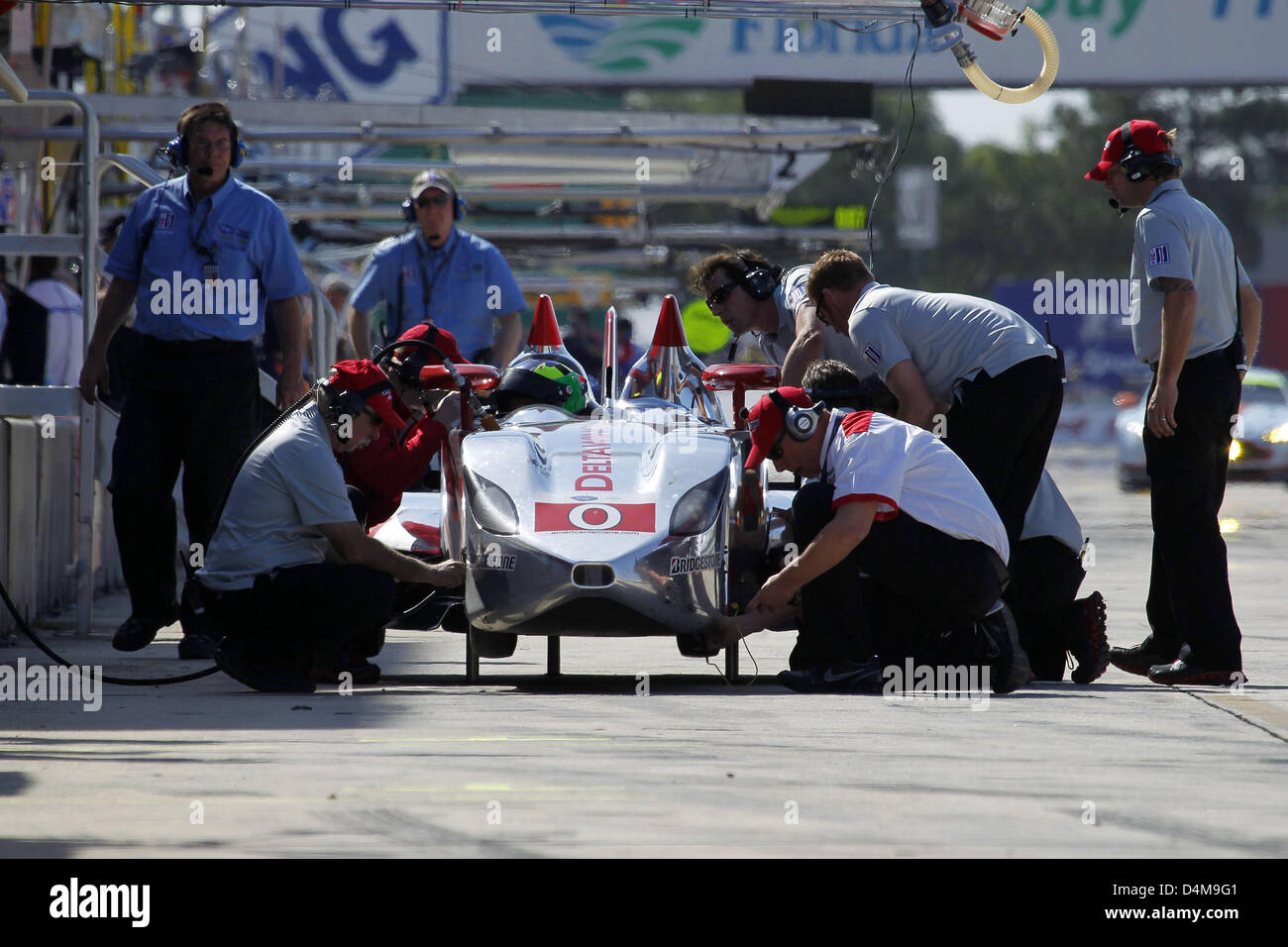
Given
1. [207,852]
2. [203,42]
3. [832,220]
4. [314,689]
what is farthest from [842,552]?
[203,42]

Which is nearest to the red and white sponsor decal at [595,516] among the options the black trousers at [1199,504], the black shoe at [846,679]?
the black shoe at [846,679]

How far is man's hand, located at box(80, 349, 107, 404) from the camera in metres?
7.37

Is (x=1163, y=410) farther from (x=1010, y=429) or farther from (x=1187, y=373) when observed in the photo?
(x=1010, y=429)

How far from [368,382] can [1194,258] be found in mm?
2876

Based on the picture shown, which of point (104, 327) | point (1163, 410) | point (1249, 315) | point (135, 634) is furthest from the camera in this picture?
point (104, 327)

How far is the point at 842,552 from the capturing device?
5805mm

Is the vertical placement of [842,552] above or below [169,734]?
above

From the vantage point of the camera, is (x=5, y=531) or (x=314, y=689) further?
(x=5, y=531)

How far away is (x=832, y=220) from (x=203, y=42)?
20.3ft

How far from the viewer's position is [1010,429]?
670cm

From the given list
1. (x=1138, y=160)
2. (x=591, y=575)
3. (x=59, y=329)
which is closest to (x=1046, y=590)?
(x=1138, y=160)

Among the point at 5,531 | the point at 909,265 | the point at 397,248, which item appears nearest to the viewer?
the point at 5,531

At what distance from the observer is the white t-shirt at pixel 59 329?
1100cm

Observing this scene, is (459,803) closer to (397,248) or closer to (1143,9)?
(397,248)
